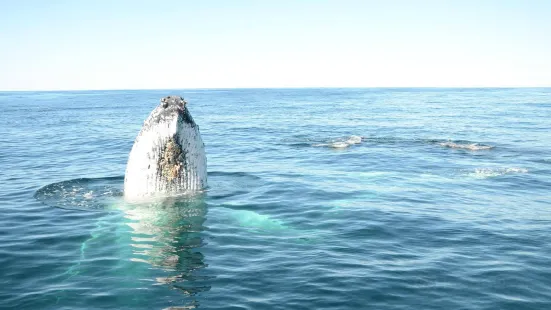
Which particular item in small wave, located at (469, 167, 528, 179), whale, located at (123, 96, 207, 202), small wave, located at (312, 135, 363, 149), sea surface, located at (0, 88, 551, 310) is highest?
whale, located at (123, 96, 207, 202)

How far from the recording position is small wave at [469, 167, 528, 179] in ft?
72.6

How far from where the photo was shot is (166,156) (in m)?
13.7

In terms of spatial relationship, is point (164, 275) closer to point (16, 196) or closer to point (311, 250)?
point (311, 250)

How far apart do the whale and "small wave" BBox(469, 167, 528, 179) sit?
12.8 meters

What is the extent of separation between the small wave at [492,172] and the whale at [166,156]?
1283cm

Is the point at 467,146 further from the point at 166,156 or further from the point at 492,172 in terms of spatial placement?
the point at 166,156

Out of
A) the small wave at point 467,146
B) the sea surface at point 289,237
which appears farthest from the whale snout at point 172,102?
the small wave at point 467,146

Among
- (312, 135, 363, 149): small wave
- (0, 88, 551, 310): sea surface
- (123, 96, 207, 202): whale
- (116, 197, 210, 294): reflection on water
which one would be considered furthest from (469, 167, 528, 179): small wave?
(123, 96, 207, 202): whale

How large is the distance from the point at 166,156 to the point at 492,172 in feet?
50.0

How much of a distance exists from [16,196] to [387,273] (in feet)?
44.4

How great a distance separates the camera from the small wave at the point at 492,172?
2214cm

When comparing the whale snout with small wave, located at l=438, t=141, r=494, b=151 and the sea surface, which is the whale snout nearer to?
the sea surface

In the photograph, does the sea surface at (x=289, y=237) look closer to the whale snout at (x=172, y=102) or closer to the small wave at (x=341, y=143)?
the whale snout at (x=172, y=102)

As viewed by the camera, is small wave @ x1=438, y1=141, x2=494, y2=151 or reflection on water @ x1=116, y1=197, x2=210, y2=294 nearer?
reflection on water @ x1=116, y1=197, x2=210, y2=294
